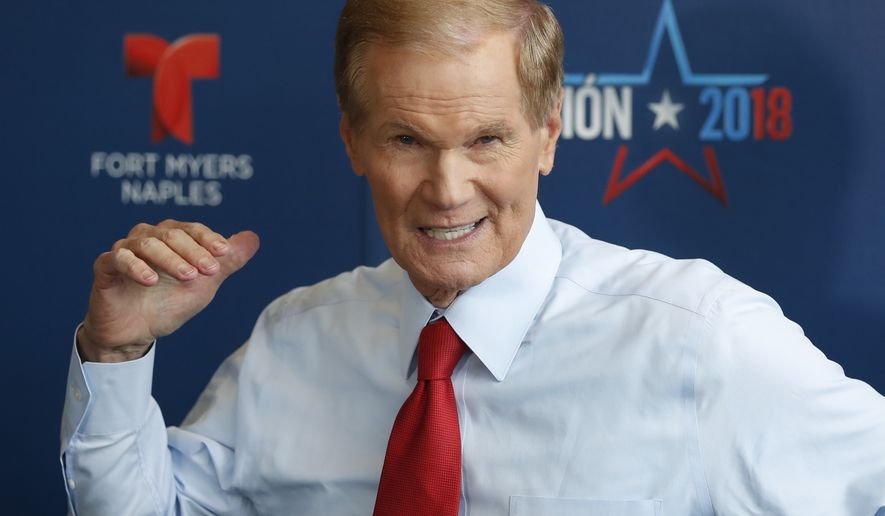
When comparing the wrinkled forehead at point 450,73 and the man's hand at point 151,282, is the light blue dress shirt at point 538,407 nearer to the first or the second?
the man's hand at point 151,282

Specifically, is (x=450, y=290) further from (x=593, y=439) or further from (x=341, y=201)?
(x=341, y=201)

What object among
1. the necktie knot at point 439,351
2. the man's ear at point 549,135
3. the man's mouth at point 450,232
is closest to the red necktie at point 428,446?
the necktie knot at point 439,351

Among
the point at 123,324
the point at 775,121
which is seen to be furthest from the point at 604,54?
the point at 123,324

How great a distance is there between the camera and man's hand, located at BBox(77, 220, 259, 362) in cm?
127

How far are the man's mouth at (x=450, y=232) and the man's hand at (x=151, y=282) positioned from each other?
0.21 metres

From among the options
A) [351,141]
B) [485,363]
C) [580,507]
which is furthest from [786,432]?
[351,141]

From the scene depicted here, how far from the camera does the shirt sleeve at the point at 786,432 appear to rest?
3.92 ft

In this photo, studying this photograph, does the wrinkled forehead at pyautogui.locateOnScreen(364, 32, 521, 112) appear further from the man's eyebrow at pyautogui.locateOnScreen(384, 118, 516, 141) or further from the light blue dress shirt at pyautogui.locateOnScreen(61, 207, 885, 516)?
the light blue dress shirt at pyautogui.locateOnScreen(61, 207, 885, 516)

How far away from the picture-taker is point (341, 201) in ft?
6.79

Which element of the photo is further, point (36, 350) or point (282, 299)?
A: point (36, 350)

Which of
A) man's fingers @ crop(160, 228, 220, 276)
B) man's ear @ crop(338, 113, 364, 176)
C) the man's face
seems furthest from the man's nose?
man's fingers @ crop(160, 228, 220, 276)

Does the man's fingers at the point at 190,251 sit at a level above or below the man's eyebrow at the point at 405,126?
below

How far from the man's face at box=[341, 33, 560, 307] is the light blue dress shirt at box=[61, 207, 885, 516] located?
8 centimetres

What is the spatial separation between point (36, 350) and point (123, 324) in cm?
90
